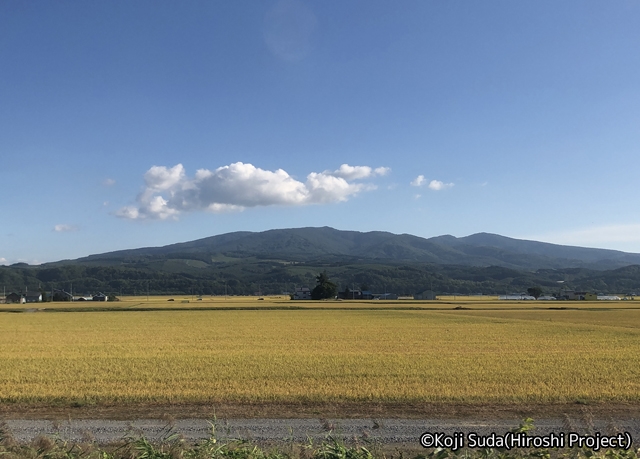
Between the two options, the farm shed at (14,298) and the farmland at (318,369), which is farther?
the farm shed at (14,298)

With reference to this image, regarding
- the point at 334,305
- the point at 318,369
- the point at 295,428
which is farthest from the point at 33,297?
the point at 295,428

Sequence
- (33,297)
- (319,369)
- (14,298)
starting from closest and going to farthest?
(319,369) < (33,297) < (14,298)

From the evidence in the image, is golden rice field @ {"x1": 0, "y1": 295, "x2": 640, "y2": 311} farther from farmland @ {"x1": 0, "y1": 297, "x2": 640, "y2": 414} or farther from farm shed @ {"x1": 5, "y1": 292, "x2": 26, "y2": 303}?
farmland @ {"x1": 0, "y1": 297, "x2": 640, "y2": 414}

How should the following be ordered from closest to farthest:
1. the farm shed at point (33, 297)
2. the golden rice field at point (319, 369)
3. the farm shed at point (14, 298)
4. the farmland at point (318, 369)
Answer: the farmland at point (318, 369), the golden rice field at point (319, 369), the farm shed at point (14, 298), the farm shed at point (33, 297)

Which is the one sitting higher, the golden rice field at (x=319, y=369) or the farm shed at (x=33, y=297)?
the golden rice field at (x=319, y=369)

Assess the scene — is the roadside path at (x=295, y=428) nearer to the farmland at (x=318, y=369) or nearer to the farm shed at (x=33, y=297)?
the farmland at (x=318, y=369)

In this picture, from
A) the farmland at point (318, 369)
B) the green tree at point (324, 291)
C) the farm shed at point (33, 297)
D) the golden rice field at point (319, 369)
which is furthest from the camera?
the farm shed at point (33, 297)

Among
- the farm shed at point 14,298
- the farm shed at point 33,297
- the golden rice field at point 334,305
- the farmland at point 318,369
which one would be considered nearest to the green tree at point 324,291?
the golden rice field at point 334,305

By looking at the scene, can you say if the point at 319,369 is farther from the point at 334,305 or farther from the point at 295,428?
the point at 334,305

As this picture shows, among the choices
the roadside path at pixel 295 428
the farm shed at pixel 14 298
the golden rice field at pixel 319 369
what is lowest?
the farm shed at pixel 14 298

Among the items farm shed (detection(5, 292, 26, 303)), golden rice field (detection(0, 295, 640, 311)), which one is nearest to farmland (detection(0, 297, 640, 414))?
golden rice field (detection(0, 295, 640, 311))

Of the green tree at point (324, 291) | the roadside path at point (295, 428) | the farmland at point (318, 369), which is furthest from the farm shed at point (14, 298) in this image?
the roadside path at point (295, 428)

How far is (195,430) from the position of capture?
38.7ft

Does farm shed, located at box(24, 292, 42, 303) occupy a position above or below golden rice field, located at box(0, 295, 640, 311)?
below
